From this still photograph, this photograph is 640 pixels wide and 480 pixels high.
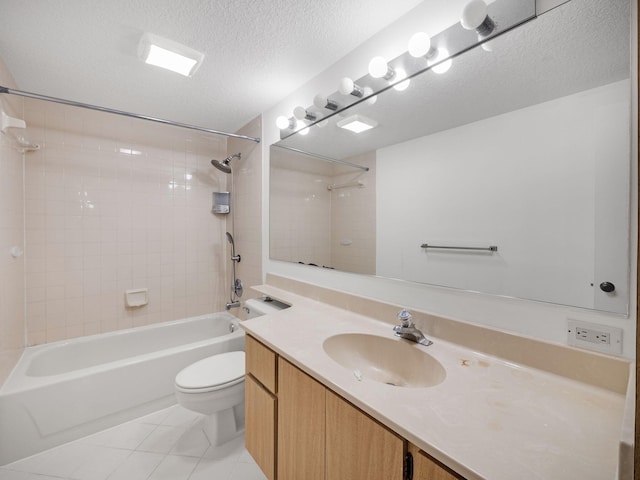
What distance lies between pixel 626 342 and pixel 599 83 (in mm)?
749

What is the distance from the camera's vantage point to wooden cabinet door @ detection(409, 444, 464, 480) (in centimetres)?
56

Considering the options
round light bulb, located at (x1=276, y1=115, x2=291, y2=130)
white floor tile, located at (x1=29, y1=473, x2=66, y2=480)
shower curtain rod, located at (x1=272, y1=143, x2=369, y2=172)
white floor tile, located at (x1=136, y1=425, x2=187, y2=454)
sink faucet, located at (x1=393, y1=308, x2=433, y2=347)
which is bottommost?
white floor tile, located at (x1=136, y1=425, x2=187, y2=454)

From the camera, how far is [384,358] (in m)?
1.15

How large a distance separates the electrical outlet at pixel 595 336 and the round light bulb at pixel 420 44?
1.12 metres

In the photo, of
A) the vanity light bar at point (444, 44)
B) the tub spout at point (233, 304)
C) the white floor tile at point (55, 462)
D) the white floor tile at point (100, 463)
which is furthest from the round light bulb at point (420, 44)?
the white floor tile at point (55, 462)

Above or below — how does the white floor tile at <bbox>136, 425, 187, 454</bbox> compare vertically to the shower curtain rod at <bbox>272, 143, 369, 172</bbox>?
below

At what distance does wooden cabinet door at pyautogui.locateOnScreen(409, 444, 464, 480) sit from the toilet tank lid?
124 cm

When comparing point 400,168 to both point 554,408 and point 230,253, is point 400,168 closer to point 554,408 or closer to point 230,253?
point 554,408

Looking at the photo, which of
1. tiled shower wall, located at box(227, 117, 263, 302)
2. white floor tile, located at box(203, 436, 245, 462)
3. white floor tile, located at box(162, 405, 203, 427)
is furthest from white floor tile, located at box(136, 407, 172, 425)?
tiled shower wall, located at box(227, 117, 263, 302)

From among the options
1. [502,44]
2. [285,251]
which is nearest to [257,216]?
[285,251]

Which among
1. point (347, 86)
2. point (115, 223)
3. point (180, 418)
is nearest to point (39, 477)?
point (180, 418)

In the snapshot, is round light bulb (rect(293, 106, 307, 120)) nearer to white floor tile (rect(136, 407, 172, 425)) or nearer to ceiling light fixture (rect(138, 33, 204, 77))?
ceiling light fixture (rect(138, 33, 204, 77))

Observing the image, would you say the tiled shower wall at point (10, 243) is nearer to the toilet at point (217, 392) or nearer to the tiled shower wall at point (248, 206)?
the toilet at point (217, 392)

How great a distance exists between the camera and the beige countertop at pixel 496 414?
1.69ft
